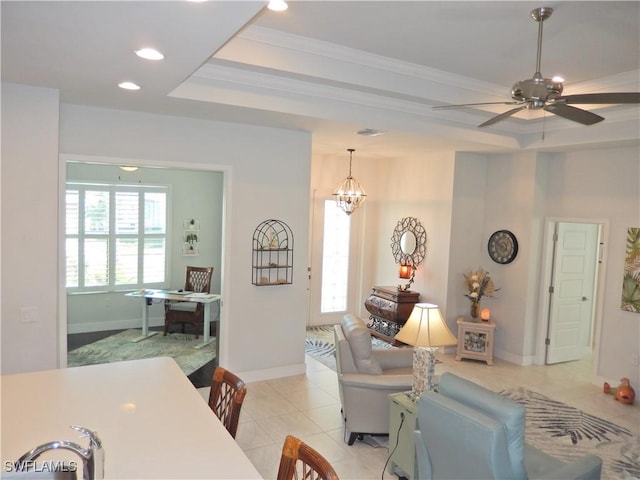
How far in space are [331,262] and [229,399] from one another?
5.73 meters

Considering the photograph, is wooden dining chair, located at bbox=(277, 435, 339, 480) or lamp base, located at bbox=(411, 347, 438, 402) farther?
lamp base, located at bbox=(411, 347, 438, 402)

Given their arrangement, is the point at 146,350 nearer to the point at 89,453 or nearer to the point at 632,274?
the point at 89,453

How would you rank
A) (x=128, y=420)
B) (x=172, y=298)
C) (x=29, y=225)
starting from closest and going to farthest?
1. (x=128, y=420)
2. (x=29, y=225)
3. (x=172, y=298)

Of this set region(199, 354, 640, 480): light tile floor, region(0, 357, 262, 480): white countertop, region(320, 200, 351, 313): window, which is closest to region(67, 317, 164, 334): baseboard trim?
region(320, 200, 351, 313): window

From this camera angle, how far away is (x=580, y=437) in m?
4.18

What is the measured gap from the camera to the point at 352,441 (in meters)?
3.80

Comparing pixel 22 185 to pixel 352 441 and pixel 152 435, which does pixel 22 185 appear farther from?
pixel 352 441

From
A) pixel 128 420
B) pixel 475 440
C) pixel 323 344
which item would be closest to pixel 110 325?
pixel 323 344

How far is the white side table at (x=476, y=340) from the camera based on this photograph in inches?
240

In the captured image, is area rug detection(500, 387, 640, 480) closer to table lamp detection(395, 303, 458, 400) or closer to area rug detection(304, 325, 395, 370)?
table lamp detection(395, 303, 458, 400)

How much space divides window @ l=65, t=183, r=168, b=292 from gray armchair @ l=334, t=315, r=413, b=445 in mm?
4660

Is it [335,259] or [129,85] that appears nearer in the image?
[129,85]

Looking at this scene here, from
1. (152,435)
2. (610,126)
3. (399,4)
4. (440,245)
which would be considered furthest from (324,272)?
(152,435)

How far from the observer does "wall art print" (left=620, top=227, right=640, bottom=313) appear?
201 inches
